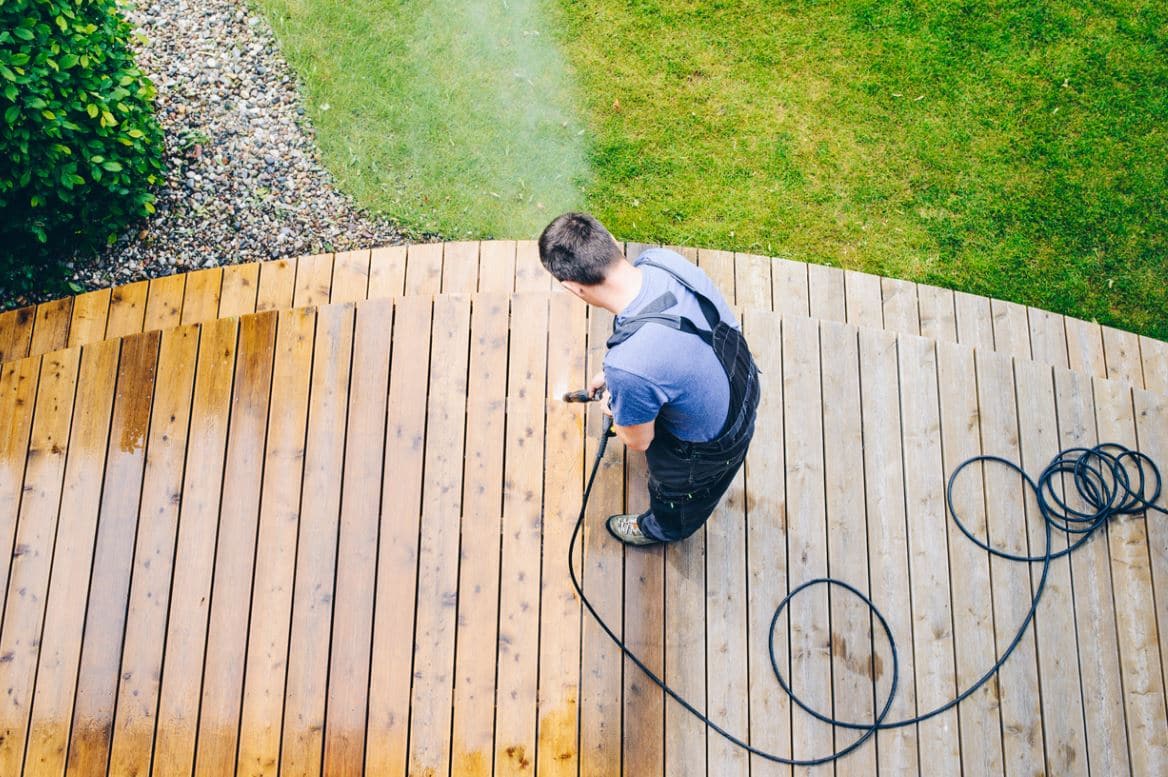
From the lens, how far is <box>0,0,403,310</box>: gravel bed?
13.5ft

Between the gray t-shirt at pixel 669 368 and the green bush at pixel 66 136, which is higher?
the green bush at pixel 66 136

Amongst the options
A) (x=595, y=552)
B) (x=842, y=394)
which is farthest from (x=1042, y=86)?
(x=595, y=552)

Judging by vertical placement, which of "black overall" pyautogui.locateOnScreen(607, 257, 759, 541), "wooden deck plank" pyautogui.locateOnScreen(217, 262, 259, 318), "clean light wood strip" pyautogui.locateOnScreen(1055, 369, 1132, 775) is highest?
"wooden deck plank" pyautogui.locateOnScreen(217, 262, 259, 318)

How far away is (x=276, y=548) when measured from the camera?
3.35m

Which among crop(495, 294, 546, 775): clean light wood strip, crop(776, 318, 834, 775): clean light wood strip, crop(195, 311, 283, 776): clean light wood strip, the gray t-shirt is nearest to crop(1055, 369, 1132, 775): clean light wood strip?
crop(776, 318, 834, 775): clean light wood strip

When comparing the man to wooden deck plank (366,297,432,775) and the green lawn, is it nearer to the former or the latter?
wooden deck plank (366,297,432,775)

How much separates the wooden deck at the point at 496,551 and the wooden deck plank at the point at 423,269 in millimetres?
21

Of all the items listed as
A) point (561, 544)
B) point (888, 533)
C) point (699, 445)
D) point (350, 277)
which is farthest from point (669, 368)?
point (350, 277)

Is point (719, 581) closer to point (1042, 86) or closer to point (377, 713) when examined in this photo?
point (377, 713)

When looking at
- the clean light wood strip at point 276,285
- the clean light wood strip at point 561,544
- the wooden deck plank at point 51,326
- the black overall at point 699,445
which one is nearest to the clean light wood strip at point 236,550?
the clean light wood strip at point 276,285

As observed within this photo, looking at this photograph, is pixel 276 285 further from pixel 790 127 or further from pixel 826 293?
pixel 790 127

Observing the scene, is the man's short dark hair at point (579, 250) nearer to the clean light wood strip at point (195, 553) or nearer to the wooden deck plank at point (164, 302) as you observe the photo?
the clean light wood strip at point (195, 553)

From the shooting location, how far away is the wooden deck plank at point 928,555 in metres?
3.17

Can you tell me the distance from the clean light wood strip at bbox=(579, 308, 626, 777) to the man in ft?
2.65
